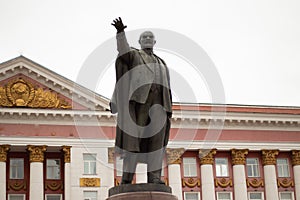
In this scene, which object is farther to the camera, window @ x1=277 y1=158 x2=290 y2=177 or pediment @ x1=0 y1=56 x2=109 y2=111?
window @ x1=277 y1=158 x2=290 y2=177

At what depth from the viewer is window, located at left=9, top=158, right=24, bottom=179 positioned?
3434 centimetres

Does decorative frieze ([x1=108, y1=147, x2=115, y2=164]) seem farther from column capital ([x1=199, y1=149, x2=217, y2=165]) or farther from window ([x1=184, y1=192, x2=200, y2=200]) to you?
column capital ([x1=199, y1=149, x2=217, y2=165])

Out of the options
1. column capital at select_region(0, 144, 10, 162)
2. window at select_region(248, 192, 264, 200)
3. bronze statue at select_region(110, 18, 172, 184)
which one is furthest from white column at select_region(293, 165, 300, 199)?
bronze statue at select_region(110, 18, 172, 184)

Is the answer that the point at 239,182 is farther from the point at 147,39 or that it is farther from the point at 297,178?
the point at 147,39

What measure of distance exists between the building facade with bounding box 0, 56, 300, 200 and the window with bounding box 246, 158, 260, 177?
0.18ft

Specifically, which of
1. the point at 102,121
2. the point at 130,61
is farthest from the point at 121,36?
the point at 102,121

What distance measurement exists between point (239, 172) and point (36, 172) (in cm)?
1100

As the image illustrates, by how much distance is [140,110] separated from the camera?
8844mm

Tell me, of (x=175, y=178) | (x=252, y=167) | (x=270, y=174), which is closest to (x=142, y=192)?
(x=175, y=178)

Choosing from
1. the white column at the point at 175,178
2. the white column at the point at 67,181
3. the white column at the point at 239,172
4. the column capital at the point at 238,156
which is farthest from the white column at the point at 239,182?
the white column at the point at 67,181

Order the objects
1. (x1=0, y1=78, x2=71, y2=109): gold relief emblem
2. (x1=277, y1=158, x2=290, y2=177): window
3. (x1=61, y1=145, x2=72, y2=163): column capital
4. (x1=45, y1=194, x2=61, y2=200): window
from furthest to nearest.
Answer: (x1=277, y1=158, x2=290, y2=177): window → (x1=61, y1=145, x2=72, y2=163): column capital → (x1=45, y1=194, x2=61, y2=200): window → (x1=0, y1=78, x2=71, y2=109): gold relief emblem

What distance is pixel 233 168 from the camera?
3684 centimetres

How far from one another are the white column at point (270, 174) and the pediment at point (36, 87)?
9627 millimetres

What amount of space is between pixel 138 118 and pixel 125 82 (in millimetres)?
530
